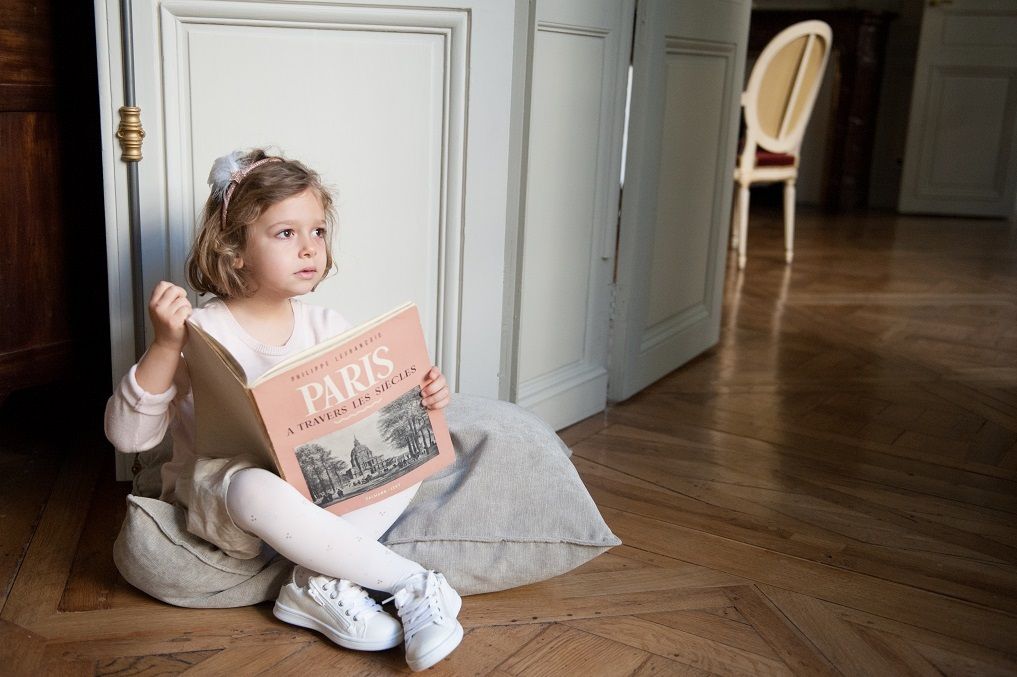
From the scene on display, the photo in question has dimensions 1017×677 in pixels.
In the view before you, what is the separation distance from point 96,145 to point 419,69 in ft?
1.79

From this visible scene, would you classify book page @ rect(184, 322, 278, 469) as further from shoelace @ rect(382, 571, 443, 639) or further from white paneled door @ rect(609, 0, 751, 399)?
white paneled door @ rect(609, 0, 751, 399)

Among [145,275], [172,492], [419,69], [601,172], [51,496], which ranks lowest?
[51,496]

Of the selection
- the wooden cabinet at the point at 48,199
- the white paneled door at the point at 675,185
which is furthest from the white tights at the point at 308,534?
the white paneled door at the point at 675,185

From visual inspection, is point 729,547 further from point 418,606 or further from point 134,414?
point 134,414

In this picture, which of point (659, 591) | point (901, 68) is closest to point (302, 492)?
point (659, 591)

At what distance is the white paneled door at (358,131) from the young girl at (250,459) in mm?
259

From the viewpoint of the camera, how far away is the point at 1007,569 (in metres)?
1.53

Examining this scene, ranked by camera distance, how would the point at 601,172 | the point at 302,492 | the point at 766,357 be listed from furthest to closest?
the point at 766,357
the point at 601,172
the point at 302,492

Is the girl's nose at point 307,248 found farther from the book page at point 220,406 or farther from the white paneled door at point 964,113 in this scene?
the white paneled door at point 964,113

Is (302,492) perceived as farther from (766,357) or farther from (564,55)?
(766,357)

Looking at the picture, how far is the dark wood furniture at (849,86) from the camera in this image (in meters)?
5.31

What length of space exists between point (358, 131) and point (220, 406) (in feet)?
1.81

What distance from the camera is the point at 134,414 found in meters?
1.26

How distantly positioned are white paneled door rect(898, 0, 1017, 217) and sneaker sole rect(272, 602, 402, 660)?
194 inches
